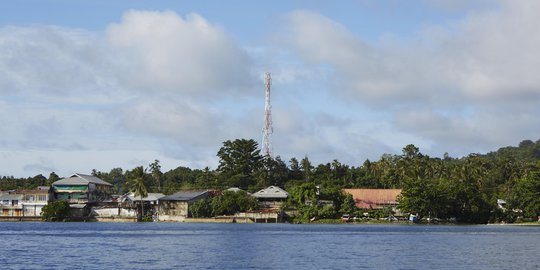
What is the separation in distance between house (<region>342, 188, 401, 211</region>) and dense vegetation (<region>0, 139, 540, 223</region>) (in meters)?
3.79

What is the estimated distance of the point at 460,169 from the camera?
13625cm

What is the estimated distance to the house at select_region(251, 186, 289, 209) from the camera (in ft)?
436

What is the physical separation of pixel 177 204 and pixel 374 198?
118 ft

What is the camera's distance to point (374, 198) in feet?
422

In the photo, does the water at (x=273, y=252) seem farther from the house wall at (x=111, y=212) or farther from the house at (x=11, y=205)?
the house at (x=11, y=205)

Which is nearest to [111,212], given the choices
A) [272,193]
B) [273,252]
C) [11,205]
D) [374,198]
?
[11,205]

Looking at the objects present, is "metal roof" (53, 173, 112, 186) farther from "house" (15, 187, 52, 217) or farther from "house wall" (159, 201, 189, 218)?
"house wall" (159, 201, 189, 218)

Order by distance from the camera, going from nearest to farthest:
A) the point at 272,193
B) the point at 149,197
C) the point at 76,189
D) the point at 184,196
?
the point at 184,196
the point at 272,193
the point at 76,189
the point at 149,197

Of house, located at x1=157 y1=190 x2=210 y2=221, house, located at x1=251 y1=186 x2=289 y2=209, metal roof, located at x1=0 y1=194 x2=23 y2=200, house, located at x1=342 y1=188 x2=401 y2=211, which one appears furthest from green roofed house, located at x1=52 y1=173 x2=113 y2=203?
house, located at x1=342 y1=188 x2=401 y2=211

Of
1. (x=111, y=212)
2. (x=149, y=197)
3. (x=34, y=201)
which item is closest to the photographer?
(x=111, y=212)

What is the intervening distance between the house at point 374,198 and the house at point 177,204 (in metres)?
27.2

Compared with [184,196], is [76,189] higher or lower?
higher

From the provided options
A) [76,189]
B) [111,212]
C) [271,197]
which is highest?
[76,189]

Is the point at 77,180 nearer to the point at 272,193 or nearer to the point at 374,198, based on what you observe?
the point at 272,193
